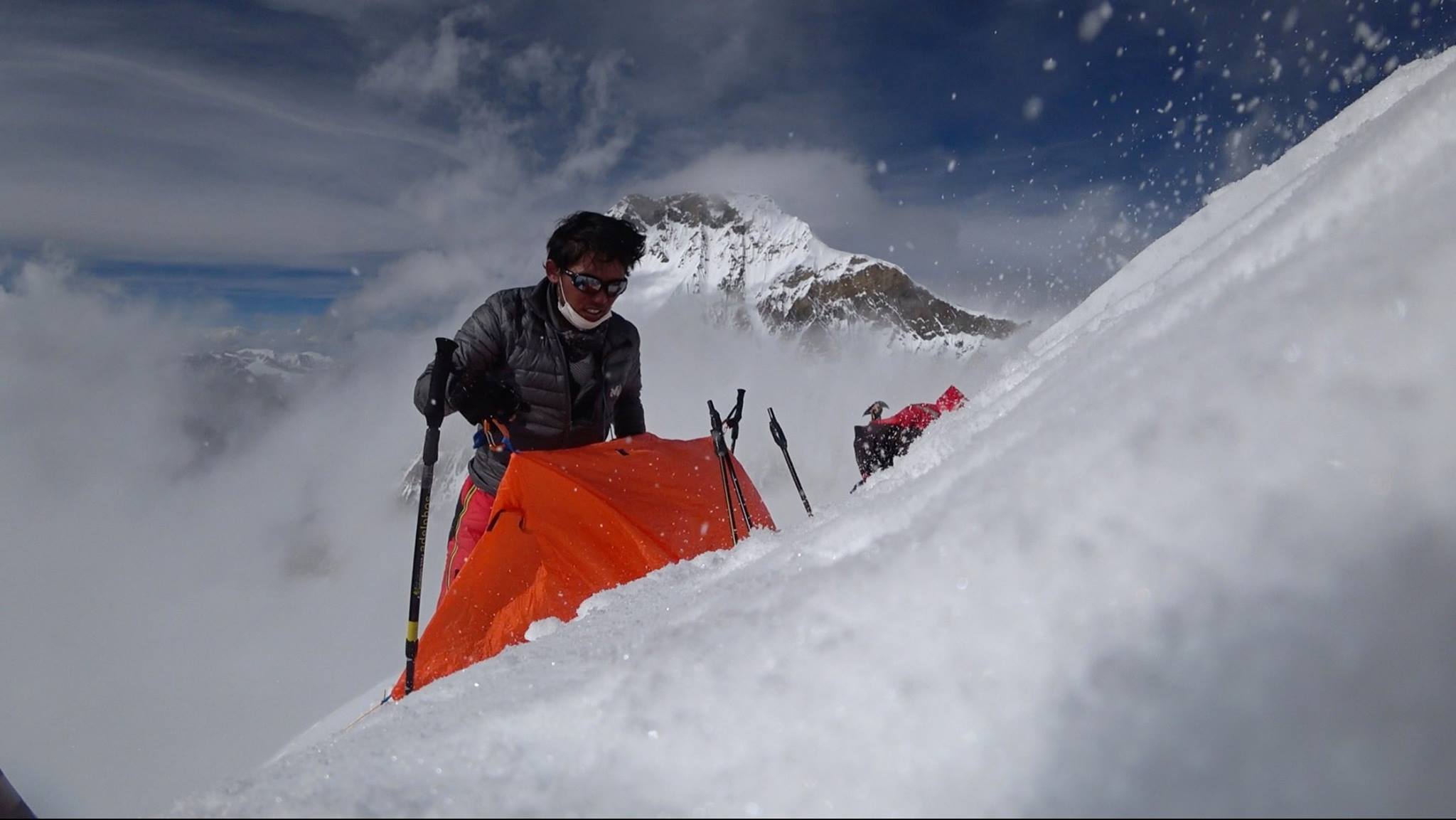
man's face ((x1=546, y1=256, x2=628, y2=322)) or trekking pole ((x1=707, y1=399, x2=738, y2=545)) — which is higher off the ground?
man's face ((x1=546, y1=256, x2=628, y2=322))

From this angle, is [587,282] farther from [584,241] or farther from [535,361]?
[535,361]

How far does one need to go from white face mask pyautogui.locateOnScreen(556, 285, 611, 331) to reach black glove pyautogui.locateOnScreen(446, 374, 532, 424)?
0.48 meters

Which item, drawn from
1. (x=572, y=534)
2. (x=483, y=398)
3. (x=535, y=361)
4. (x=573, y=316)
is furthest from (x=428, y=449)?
(x=573, y=316)

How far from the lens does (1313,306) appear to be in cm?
70

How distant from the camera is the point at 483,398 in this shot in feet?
11.0

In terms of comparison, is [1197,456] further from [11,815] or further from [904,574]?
[11,815]

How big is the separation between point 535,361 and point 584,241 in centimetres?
70

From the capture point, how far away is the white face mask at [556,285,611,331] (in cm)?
366

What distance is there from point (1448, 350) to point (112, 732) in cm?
9757

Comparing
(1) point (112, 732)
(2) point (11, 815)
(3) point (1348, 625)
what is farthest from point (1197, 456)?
(1) point (112, 732)

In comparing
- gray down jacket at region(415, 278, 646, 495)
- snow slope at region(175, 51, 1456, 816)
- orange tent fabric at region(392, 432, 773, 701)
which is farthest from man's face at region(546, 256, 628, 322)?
snow slope at region(175, 51, 1456, 816)

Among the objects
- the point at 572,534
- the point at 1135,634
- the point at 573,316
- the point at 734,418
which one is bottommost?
the point at 1135,634

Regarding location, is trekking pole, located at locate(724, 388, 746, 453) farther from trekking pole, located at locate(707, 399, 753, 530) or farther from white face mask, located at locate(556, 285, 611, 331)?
white face mask, located at locate(556, 285, 611, 331)

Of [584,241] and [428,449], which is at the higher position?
[584,241]
